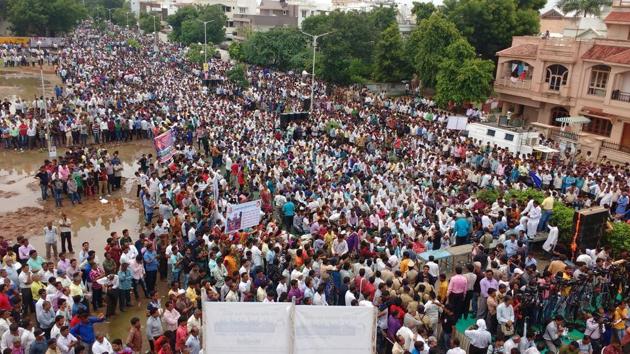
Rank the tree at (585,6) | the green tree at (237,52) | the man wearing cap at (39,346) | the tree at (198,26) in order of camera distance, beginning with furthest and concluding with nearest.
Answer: the tree at (198,26) < the green tree at (237,52) < the tree at (585,6) < the man wearing cap at (39,346)

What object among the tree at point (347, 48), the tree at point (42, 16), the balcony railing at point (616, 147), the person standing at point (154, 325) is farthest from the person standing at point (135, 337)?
the tree at point (42, 16)

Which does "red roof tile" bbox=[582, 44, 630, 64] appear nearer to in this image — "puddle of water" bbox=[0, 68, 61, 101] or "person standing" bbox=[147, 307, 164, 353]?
"person standing" bbox=[147, 307, 164, 353]

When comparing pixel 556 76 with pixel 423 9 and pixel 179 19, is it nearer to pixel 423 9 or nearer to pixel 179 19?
pixel 423 9

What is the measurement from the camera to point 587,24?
148 ft

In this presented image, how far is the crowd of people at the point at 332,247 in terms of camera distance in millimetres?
9023

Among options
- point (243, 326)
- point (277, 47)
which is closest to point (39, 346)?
point (243, 326)

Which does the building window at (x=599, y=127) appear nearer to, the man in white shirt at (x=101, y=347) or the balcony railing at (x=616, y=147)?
the balcony railing at (x=616, y=147)

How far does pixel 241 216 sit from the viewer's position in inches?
500

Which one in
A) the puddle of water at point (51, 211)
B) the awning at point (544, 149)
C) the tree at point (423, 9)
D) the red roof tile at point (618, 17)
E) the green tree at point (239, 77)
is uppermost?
the tree at point (423, 9)

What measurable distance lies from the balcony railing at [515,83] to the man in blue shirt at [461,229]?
22.6 meters

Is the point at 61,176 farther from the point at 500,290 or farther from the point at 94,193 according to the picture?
the point at 500,290

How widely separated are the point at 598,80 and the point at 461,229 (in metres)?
20.8

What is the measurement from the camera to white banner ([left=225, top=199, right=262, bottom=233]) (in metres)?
12.5

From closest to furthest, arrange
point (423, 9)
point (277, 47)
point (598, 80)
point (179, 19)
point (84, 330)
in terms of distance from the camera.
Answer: point (84, 330)
point (598, 80)
point (423, 9)
point (277, 47)
point (179, 19)
